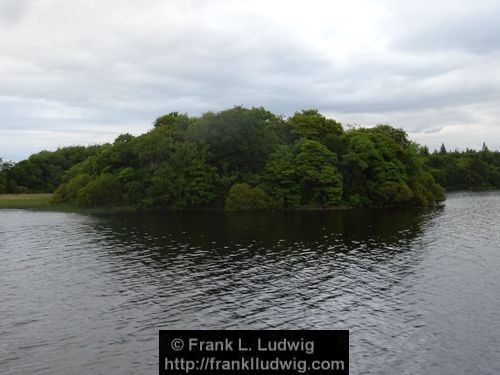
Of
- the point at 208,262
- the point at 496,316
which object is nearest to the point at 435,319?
the point at 496,316

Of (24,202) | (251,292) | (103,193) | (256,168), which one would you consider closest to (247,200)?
(256,168)

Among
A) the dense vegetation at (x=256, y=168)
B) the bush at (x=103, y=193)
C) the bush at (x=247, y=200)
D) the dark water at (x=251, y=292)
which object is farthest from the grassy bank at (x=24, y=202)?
the dark water at (x=251, y=292)

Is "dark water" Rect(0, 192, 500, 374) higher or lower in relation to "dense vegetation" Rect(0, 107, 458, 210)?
lower

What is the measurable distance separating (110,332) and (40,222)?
205ft

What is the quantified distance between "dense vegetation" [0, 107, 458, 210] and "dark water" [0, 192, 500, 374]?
35.8 m

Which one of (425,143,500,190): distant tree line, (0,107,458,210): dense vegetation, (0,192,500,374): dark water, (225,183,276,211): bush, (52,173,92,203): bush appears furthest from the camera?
(425,143,500,190): distant tree line

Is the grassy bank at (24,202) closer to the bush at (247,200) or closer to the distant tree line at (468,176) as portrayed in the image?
the bush at (247,200)

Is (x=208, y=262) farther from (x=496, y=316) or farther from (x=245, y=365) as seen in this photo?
(x=245, y=365)

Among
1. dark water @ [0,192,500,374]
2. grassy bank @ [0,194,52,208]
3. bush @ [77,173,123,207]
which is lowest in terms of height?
dark water @ [0,192,500,374]

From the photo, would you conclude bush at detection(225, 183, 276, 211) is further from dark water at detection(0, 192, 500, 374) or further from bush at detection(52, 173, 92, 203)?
bush at detection(52, 173, 92, 203)

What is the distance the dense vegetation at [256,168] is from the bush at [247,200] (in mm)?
226

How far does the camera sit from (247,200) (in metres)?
103

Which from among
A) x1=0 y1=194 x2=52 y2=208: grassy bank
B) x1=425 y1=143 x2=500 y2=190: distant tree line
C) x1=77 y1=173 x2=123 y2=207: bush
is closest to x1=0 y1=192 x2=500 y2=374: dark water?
x1=77 y1=173 x2=123 y2=207: bush

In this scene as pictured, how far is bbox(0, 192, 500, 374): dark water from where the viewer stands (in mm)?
25453
